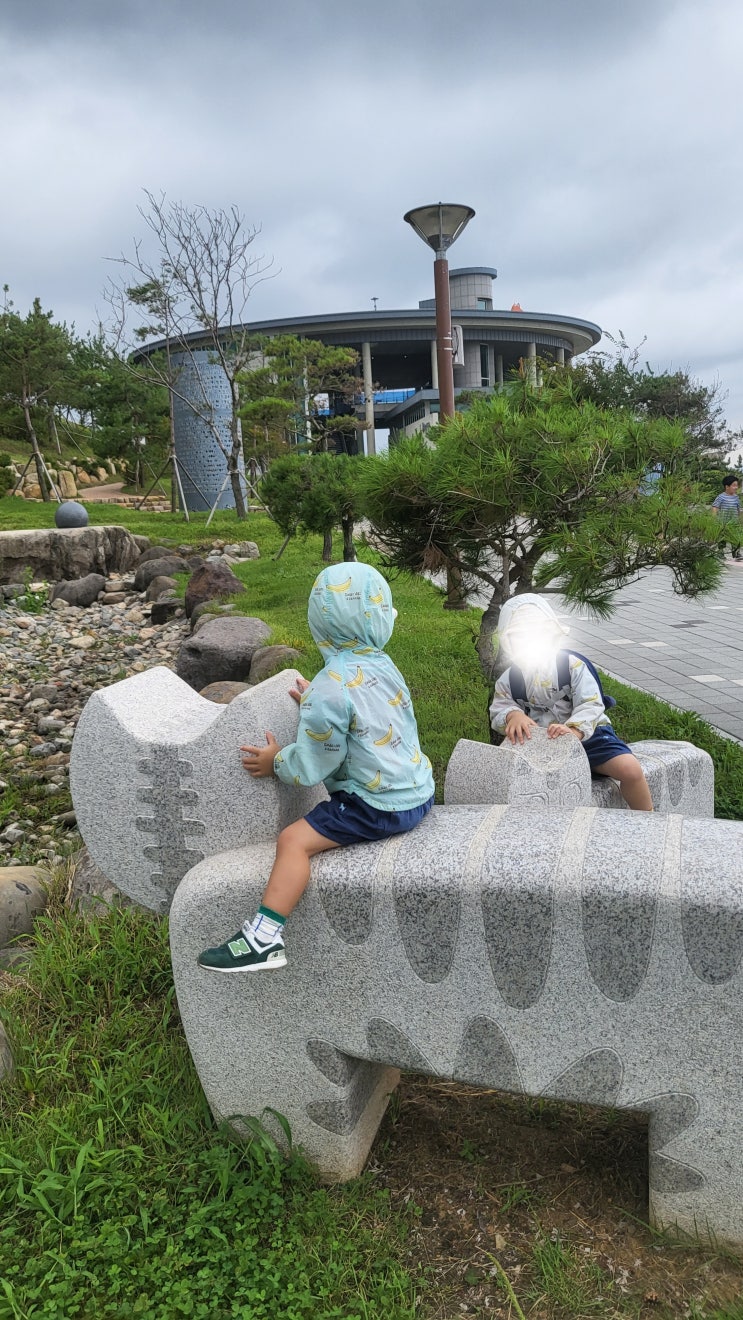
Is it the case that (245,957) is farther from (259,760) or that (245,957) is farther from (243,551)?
(243,551)

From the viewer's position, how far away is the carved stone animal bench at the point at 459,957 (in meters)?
1.90

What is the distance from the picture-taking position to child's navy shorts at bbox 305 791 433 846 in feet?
7.20

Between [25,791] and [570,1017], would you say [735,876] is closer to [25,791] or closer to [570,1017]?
[570,1017]

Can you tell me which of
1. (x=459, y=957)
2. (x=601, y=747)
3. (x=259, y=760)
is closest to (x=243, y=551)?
(x=601, y=747)

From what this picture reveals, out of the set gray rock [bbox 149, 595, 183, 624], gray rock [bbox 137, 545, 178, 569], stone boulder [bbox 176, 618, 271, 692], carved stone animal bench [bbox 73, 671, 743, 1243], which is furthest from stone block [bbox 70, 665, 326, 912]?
gray rock [bbox 137, 545, 178, 569]

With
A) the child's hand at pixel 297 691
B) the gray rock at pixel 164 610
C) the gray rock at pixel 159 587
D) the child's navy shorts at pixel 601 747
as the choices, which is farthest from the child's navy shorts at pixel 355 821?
the gray rock at pixel 159 587

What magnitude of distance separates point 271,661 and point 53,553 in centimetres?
880

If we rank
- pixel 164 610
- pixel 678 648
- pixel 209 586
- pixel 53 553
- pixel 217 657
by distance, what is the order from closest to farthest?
1. pixel 217 657
2. pixel 678 648
3. pixel 209 586
4. pixel 164 610
5. pixel 53 553

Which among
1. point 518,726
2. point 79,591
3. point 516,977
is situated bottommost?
point 79,591

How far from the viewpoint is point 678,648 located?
8367 mm

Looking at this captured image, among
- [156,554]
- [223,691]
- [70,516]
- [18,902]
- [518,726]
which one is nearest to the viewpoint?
[518,726]

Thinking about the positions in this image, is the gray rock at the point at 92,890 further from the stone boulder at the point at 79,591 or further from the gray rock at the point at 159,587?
the stone boulder at the point at 79,591

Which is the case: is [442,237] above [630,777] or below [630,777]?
above

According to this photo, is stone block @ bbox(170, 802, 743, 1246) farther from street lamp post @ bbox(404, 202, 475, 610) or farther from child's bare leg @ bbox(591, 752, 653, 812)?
street lamp post @ bbox(404, 202, 475, 610)
